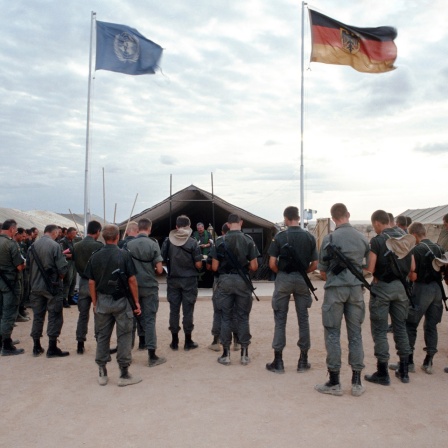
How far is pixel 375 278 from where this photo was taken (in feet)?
16.7

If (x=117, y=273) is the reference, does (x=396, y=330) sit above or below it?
below

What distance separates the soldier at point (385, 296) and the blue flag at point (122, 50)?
360 inches

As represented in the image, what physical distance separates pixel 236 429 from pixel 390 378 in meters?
2.21

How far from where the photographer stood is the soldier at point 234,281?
577 cm

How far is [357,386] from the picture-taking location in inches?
184

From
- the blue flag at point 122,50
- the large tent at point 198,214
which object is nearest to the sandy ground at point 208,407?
the large tent at point 198,214

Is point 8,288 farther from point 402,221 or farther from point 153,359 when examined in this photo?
point 402,221

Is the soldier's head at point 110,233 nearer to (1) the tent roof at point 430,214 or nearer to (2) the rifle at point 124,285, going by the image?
(2) the rifle at point 124,285

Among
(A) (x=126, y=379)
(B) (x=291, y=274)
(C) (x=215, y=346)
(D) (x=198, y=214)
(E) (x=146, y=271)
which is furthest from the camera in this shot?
(D) (x=198, y=214)

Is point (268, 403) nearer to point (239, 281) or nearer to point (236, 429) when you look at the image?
point (236, 429)

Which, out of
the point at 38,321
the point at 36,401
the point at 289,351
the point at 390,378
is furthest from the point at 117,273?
the point at 390,378

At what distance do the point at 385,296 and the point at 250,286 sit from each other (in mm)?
1608

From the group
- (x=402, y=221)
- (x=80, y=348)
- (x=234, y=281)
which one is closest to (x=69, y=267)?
(x=80, y=348)

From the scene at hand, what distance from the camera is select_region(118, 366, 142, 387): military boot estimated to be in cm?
499
